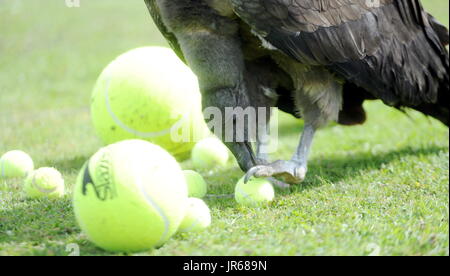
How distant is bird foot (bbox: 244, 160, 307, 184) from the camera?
383cm

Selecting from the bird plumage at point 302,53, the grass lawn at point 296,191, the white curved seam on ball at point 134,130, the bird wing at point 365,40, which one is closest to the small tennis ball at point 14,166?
the grass lawn at point 296,191

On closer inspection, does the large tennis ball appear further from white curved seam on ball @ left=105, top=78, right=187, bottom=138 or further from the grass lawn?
the grass lawn

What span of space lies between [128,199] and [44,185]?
1465 millimetres

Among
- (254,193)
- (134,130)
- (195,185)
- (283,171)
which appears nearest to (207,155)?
(134,130)

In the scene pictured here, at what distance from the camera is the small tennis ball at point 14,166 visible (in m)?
4.57

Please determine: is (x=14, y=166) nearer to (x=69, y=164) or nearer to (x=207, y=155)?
(x=69, y=164)

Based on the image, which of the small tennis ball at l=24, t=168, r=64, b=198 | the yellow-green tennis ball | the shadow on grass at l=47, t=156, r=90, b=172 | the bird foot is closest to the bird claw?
the bird foot

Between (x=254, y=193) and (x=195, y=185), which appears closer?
(x=254, y=193)

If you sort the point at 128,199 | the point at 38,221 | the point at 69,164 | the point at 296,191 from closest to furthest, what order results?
the point at 128,199, the point at 38,221, the point at 296,191, the point at 69,164

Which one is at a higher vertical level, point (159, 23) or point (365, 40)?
point (159, 23)

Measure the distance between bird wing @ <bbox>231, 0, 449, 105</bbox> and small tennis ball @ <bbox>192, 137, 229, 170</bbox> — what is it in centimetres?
152

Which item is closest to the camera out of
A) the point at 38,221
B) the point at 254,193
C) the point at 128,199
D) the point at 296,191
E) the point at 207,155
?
the point at 128,199

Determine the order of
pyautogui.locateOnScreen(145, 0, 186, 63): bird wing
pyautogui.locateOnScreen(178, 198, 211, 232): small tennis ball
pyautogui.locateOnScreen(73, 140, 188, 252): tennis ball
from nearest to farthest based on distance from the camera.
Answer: pyautogui.locateOnScreen(73, 140, 188, 252): tennis ball, pyautogui.locateOnScreen(178, 198, 211, 232): small tennis ball, pyautogui.locateOnScreen(145, 0, 186, 63): bird wing

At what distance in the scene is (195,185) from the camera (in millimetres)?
4047
